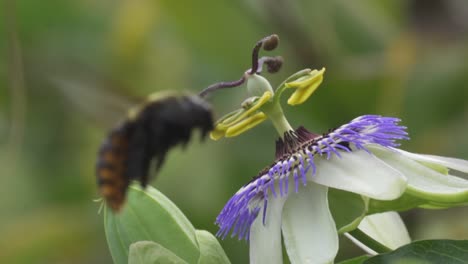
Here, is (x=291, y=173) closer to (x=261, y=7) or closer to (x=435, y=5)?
(x=261, y=7)

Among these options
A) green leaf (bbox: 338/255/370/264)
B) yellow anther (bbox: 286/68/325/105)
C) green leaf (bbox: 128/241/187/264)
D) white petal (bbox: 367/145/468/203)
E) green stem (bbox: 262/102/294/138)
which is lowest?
green leaf (bbox: 338/255/370/264)

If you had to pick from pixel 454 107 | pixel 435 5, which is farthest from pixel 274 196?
pixel 435 5

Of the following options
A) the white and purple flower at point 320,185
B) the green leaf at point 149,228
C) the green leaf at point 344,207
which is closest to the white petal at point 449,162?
the white and purple flower at point 320,185

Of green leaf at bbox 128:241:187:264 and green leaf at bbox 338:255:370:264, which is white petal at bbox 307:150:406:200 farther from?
green leaf at bbox 128:241:187:264

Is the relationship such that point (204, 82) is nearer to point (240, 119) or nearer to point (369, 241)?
point (240, 119)

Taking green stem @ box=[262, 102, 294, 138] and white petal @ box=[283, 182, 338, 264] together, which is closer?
white petal @ box=[283, 182, 338, 264]

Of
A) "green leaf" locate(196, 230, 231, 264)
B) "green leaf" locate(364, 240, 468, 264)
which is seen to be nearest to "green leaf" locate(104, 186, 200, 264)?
"green leaf" locate(196, 230, 231, 264)
